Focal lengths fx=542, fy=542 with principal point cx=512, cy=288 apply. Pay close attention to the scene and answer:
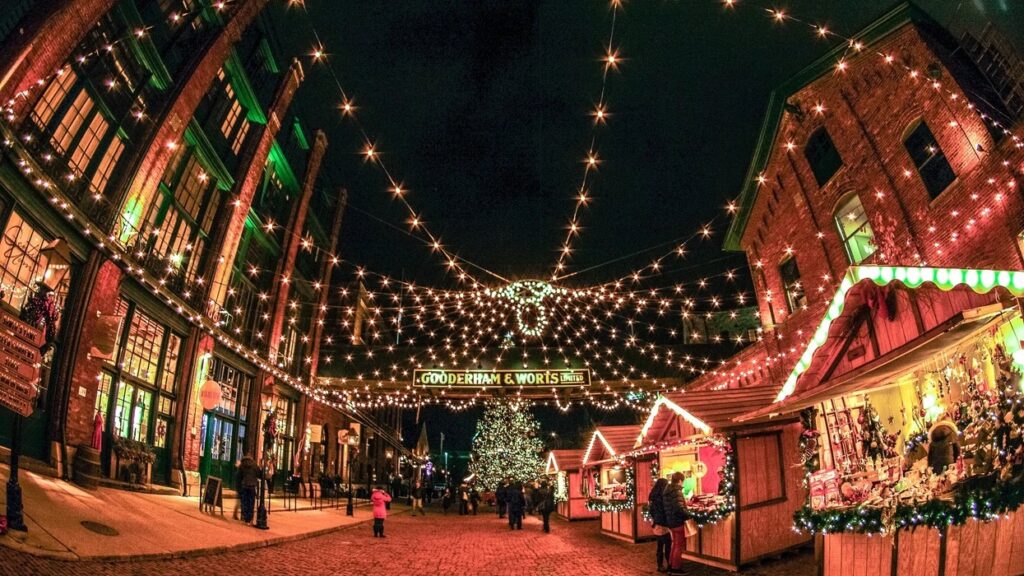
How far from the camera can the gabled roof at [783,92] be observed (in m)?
10.2

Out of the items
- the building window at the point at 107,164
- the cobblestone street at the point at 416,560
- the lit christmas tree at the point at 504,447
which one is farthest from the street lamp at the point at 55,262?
the lit christmas tree at the point at 504,447

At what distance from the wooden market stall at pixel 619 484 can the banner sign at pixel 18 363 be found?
37.5ft

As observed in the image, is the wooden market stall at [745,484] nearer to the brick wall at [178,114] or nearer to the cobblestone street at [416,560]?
the cobblestone street at [416,560]

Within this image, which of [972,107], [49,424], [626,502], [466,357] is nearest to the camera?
[972,107]

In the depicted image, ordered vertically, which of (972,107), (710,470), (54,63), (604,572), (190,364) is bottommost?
(604,572)

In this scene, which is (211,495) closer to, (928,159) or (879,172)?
(879,172)

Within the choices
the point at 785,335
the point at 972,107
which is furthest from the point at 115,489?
the point at 972,107

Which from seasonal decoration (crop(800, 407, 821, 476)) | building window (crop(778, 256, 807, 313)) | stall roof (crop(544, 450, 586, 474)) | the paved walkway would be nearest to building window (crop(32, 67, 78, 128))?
the paved walkway

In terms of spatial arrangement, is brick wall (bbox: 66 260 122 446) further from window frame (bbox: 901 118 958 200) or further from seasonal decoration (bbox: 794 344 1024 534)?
window frame (bbox: 901 118 958 200)

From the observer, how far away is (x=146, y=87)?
549 inches

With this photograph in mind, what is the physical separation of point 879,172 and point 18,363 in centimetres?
1405

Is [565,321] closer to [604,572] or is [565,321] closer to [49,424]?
[604,572]

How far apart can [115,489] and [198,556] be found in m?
5.31

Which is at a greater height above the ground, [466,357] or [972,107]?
[972,107]
